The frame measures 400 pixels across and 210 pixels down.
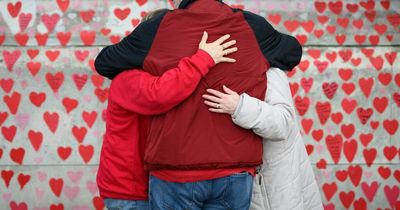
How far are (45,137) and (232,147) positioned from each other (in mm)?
2558

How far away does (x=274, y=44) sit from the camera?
8.82ft

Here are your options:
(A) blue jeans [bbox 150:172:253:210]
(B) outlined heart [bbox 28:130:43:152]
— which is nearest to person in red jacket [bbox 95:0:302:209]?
(A) blue jeans [bbox 150:172:253:210]

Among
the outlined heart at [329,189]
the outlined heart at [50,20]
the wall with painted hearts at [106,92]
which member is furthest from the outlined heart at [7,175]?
the outlined heart at [329,189]

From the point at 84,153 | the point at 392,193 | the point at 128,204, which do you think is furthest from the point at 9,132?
the point at 392,193

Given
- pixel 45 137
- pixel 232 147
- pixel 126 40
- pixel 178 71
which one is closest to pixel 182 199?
pixel 232 147

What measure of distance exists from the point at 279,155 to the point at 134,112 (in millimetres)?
624

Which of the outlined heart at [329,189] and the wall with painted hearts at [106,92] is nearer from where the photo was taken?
the wall with painted hearts at [106,92]

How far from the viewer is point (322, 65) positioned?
481cm

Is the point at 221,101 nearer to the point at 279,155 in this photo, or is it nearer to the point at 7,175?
the point at 279,155

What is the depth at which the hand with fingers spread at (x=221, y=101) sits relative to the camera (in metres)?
2.48

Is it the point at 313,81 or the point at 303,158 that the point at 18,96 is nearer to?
the point at 313,81

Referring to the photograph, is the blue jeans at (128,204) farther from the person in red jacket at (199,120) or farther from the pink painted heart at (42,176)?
the pink painted heart at (42,176)

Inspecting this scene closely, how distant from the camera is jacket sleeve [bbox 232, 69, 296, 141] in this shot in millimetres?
2510

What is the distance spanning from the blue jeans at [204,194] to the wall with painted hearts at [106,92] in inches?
89.3
